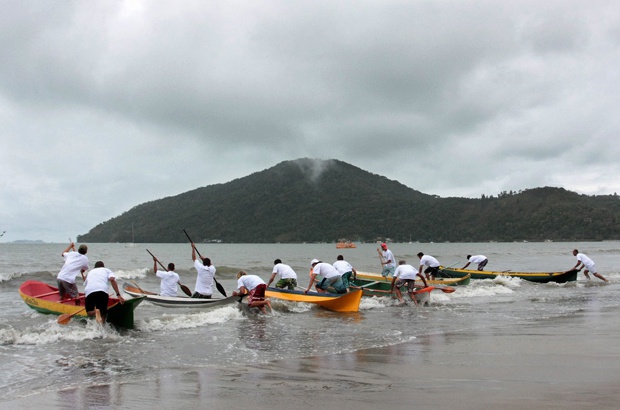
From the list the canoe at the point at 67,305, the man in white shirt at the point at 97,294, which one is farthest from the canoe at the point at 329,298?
the man in white shirt at the point at 97,294

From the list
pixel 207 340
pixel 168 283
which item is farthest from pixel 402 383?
A: pixel 168 283

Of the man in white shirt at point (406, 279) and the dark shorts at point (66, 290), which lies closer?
the dark shorts at point (66, 290)

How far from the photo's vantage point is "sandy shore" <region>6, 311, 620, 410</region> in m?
5.66

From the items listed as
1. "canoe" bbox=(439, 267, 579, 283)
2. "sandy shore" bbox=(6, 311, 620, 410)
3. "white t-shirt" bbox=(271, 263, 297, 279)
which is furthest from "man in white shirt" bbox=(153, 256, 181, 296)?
"canoe" bbox=(439, 267, 579, 283)

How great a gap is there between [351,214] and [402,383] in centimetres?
13165

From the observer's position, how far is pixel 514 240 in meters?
127

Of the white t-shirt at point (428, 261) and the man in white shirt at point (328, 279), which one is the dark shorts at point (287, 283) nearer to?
the man in white shirt at point (328, 279)

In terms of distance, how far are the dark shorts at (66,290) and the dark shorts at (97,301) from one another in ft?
9.39

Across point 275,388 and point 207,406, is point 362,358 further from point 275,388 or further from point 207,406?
point 207,406

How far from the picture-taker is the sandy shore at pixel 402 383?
5.66 meters

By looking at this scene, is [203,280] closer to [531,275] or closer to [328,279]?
[328,279]

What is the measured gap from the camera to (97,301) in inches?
444

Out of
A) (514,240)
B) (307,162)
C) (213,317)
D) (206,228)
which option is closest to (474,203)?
(514,240)

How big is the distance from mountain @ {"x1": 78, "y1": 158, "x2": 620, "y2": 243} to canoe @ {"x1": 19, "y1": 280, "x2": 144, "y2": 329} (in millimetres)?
113261
